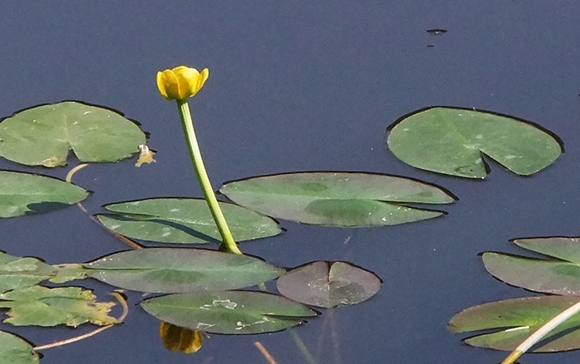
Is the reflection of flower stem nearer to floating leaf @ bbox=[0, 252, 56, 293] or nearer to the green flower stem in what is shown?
the green flower stem

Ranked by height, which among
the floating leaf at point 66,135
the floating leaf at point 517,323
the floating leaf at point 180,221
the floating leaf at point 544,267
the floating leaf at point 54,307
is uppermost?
the floating leaf at point 66,135

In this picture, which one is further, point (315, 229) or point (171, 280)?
point (315, 229)

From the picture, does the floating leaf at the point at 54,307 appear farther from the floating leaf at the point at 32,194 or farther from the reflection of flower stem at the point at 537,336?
the reflection of flower stem at the point at 537,336

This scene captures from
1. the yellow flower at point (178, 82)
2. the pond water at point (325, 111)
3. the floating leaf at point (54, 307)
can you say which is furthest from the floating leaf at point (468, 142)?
the floating leaf at point (54, 307)

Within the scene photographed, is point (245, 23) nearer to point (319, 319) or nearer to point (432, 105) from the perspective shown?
point (432, 105)

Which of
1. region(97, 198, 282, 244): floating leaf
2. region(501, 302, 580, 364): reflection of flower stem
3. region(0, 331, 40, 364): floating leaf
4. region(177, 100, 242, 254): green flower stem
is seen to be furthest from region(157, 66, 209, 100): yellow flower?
region(501, 302, 580, 364): reflection of flower stem

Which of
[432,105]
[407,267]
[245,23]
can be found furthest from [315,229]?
[245,23]

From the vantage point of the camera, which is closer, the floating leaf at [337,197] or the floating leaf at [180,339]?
the floating leaf at [180,339]
